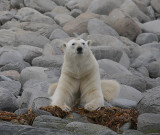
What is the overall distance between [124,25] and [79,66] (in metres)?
11.6

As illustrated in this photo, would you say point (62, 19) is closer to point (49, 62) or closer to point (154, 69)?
point (154, 69)

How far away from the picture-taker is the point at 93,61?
6.68m

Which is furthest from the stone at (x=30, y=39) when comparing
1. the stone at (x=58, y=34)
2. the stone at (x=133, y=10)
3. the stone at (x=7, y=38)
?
the stone at (x=133, y=10)

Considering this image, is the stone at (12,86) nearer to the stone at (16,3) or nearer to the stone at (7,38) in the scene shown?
the stone at (7,38)

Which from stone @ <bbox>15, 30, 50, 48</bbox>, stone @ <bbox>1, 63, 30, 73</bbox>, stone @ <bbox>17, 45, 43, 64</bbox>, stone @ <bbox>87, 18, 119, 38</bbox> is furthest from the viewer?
stone @ <bbox>87, 18, 119, 38</bbox>

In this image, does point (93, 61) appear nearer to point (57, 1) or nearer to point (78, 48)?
point (78, 48)

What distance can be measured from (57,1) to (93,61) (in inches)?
715

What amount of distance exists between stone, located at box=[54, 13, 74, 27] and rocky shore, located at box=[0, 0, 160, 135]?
0.01 metres

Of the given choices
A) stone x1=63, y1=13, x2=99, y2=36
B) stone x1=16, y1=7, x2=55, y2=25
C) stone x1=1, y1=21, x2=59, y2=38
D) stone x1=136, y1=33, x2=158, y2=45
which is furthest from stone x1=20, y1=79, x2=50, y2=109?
stone x1=16, y1=7, x2=55, y2=25

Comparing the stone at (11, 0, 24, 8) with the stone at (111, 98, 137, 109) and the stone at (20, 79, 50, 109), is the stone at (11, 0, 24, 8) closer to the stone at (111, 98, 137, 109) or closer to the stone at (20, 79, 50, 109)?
the stone at (20, 79, 50, 109)

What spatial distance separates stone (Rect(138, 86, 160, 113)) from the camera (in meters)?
5.80

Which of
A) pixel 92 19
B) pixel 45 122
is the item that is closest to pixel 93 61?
pixel 45 122

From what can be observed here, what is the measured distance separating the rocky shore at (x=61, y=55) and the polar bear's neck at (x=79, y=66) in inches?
26.3

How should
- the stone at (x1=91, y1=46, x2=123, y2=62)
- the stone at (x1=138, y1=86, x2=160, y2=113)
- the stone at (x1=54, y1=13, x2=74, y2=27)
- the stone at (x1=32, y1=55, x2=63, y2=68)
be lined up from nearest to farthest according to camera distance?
the stone at (x1=138, y1=86, x2=160, y2=113), the stone at (x1=32, y1=55, x2=63, y2=68), the stone at (x1=91, y1=46, x2=123, y2=62), the stone at (x1=54, y1=13, x2=74, y2=27)
